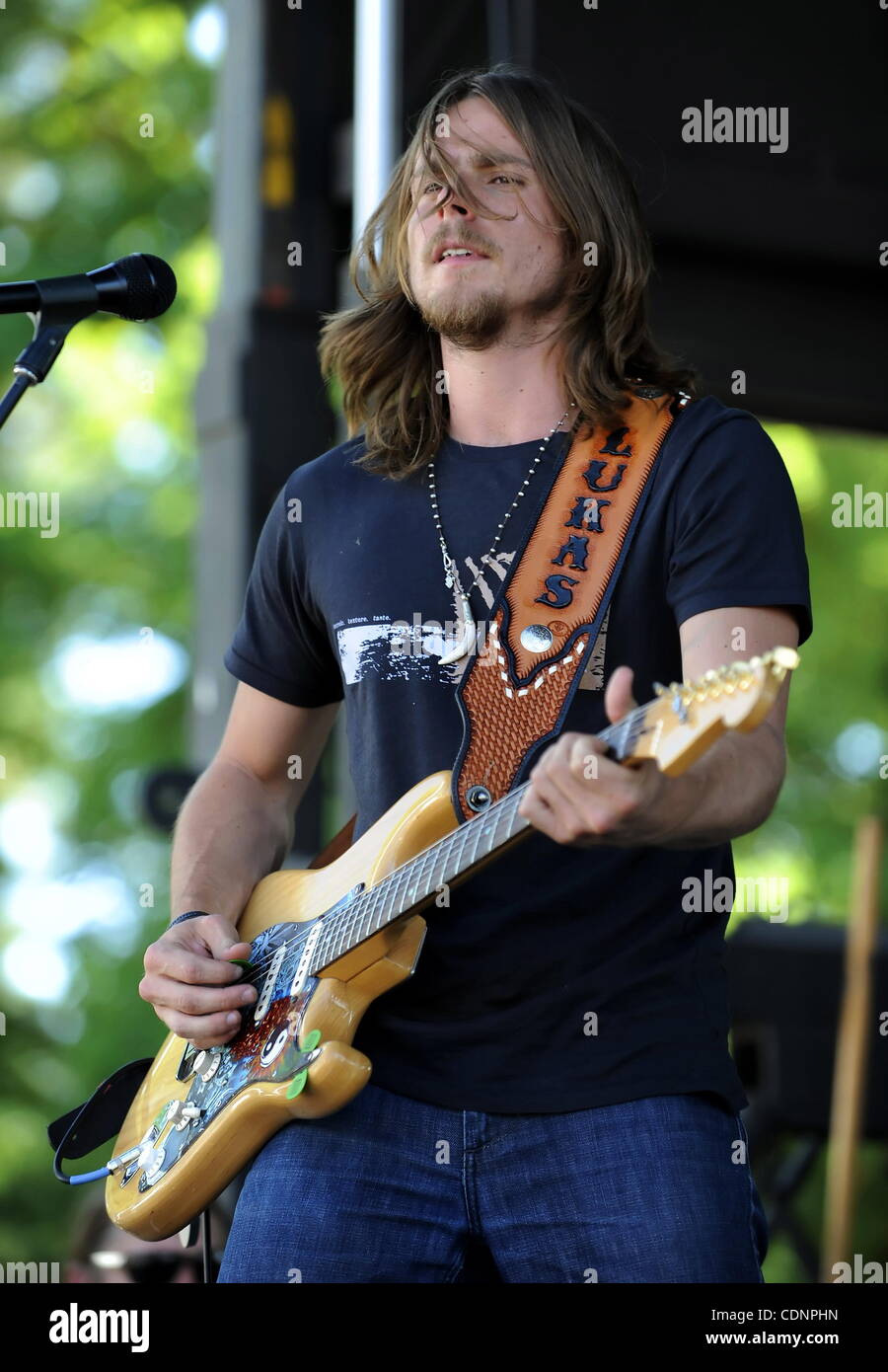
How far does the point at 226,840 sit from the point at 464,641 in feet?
2.31

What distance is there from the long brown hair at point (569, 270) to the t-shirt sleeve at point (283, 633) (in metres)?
0.23

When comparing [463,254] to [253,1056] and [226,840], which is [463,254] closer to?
[226,840]

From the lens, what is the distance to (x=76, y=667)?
11305 millimetres

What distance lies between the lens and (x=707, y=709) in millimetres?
1897

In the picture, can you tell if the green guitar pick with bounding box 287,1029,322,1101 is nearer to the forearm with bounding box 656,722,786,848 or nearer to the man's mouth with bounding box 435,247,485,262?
the forearm with bounding box 656,722,786,848

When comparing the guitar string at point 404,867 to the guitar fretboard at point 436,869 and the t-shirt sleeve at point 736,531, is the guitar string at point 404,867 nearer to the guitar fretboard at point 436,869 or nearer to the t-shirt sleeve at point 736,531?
the guitar fretboard at point 436,869

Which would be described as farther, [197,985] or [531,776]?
[197,985]

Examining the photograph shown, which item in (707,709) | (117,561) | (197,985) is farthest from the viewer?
(117,561)

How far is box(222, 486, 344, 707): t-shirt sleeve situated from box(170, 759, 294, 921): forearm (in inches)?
7.8

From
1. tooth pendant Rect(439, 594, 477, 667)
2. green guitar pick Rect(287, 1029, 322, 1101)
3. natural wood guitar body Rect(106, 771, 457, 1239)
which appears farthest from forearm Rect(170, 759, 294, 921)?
tooth pendant Rect(439, 594, 477, 667)

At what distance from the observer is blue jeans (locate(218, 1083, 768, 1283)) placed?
2.29 meters

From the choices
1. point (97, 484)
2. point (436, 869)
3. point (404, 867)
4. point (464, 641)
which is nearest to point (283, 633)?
point (464, 641)

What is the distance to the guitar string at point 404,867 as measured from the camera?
2.01 metres
